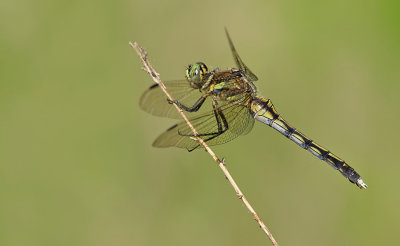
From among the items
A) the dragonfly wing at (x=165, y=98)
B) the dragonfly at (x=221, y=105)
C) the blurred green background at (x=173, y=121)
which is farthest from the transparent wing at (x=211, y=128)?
the blurred green background at (x=173, y=121)

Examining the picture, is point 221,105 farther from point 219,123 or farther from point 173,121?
point 173,121

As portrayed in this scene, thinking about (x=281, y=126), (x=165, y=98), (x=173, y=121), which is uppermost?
(x=173, y=121)

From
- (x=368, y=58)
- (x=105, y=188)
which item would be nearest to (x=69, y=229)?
(x=105, y=188)

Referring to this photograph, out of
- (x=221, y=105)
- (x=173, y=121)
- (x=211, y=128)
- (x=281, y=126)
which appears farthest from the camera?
(x=173, y=121)

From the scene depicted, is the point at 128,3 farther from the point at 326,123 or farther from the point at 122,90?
the point at 326,123

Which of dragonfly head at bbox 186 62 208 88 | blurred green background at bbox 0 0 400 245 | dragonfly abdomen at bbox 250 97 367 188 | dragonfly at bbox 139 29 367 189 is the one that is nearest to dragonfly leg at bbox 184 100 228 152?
dragonfly at bbox 139 29 367 189

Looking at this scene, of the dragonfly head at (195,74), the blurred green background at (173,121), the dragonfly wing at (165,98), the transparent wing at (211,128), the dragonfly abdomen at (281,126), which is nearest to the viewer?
the transparent wing at (211,128)

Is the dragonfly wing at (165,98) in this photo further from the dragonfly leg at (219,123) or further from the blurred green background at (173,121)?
the blurred green background at (173,121)

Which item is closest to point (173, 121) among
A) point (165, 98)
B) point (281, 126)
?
point (281, 126)
